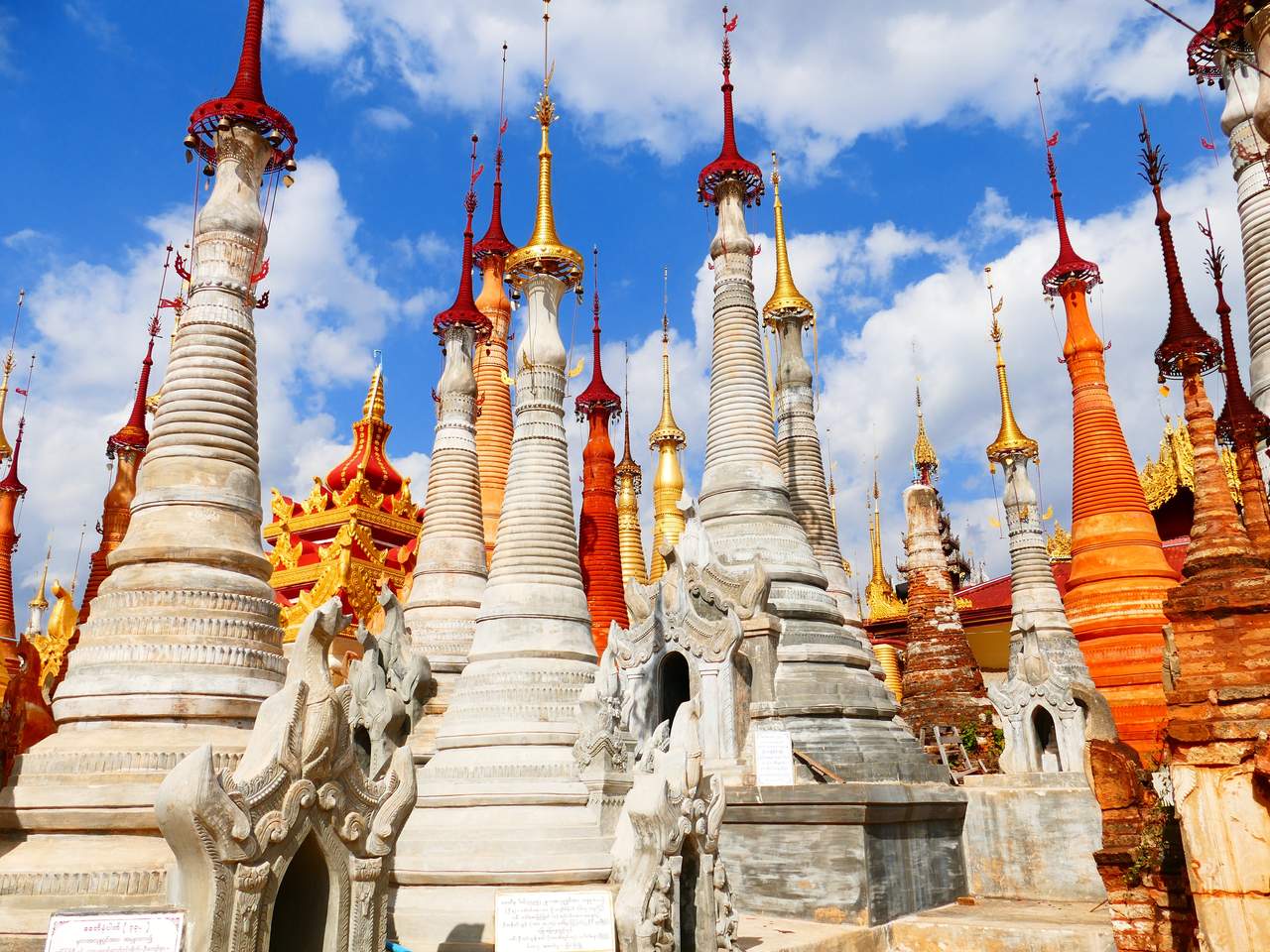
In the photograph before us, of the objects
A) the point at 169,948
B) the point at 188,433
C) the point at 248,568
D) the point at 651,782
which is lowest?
the point at 169,948

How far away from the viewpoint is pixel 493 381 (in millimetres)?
24828

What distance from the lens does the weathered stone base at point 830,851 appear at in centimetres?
1289

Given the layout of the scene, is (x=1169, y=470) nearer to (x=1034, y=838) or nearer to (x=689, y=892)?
(x=1034, y=838)

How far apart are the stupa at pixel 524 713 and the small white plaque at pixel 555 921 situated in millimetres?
2809

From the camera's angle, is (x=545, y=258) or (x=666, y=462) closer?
(x=545, y=258)

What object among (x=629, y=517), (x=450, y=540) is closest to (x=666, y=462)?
(x=629, y=517)

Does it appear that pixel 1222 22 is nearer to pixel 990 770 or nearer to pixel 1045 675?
pixel 1045 675

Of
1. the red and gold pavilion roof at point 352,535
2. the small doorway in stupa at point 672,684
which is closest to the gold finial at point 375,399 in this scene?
the red and gold pavilion roof at point 352,535

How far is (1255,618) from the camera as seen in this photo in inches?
340

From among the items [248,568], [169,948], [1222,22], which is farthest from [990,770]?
[169,948]

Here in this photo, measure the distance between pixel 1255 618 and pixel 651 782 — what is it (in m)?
5.69

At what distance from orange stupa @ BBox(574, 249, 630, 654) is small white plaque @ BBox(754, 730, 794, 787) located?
28.7 ft

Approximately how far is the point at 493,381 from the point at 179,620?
15.9 metres

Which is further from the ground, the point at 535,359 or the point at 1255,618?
the point at 535,359
